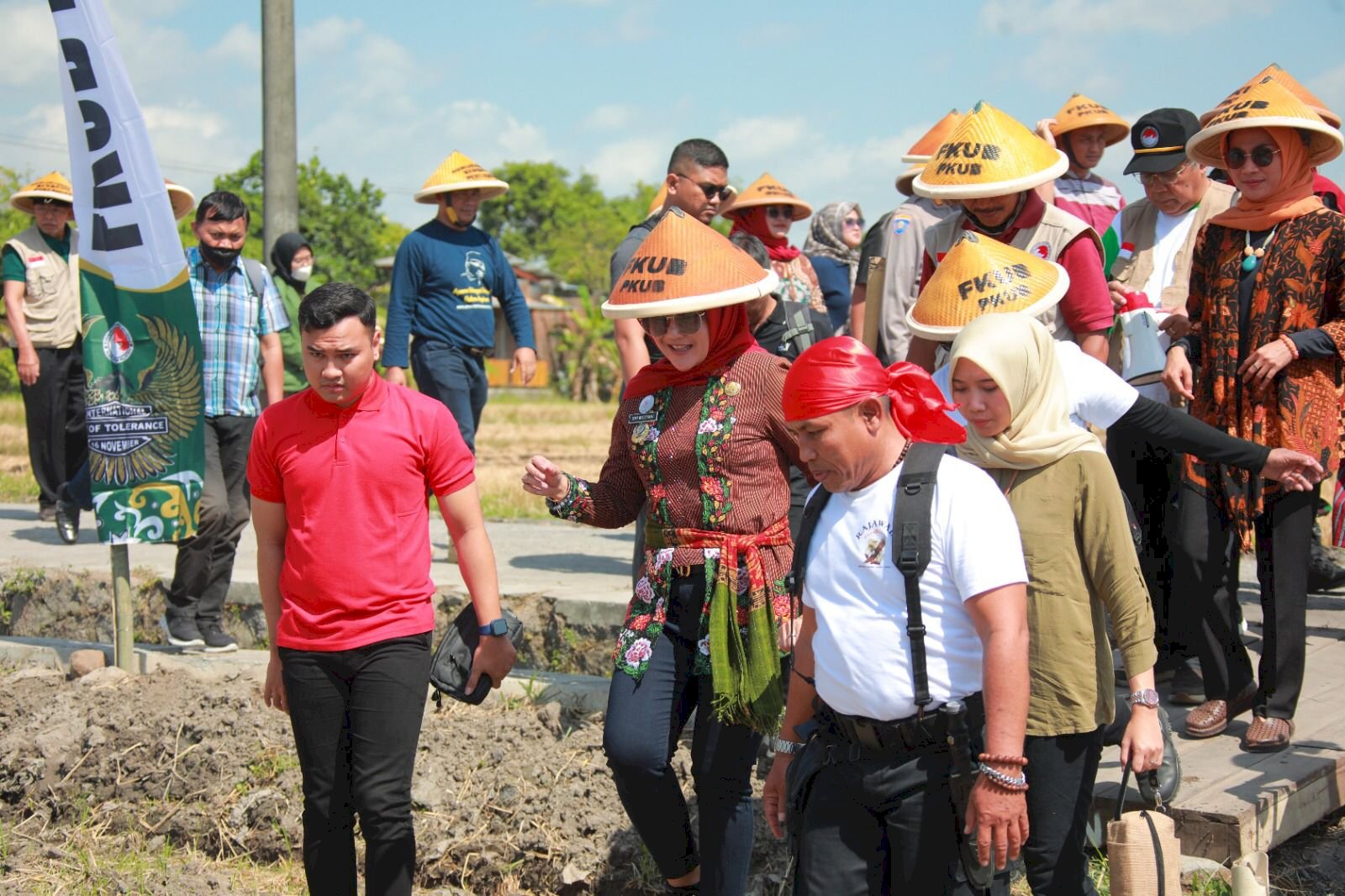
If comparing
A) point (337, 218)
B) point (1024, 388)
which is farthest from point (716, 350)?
point (337, 218)

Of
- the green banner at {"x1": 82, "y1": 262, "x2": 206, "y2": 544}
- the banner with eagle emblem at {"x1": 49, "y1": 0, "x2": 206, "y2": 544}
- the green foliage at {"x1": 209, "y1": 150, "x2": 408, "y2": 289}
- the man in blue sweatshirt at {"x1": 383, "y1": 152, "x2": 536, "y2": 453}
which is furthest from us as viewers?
the green foliage at {"x1": 209, "y1": 150, "x2": 408, "y2": 289}

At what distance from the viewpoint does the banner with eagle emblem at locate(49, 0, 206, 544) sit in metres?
5.92

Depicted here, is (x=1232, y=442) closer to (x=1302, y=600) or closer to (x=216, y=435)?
(x=1302, y=600)

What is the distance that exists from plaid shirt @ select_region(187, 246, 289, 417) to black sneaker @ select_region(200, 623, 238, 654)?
104 cm

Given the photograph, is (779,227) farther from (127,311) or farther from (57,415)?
(57,415)

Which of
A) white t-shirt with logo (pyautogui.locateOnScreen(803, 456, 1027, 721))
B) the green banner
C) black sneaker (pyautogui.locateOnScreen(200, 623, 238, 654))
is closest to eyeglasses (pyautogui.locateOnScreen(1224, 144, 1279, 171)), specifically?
white t-shirt with logo (pyautogui.locateOnScreen(803, 456, 1027, 721))

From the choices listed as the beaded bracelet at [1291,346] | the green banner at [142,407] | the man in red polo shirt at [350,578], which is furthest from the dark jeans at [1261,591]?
the green banner at [142,407]

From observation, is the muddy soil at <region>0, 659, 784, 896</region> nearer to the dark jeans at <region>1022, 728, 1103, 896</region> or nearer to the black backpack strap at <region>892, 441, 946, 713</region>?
the dark jeans at <region>1022, 728, 1103, 896</region>

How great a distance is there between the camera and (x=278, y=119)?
9.31m

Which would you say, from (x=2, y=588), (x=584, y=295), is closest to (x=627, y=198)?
(x=584, y=295)

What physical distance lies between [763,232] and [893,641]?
449 centimetres

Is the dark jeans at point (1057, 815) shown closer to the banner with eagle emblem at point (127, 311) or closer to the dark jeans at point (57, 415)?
the banner with eagle emblem at point (127, 311)

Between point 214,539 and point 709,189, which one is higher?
point 709,189

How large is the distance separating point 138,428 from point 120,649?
1029mm
